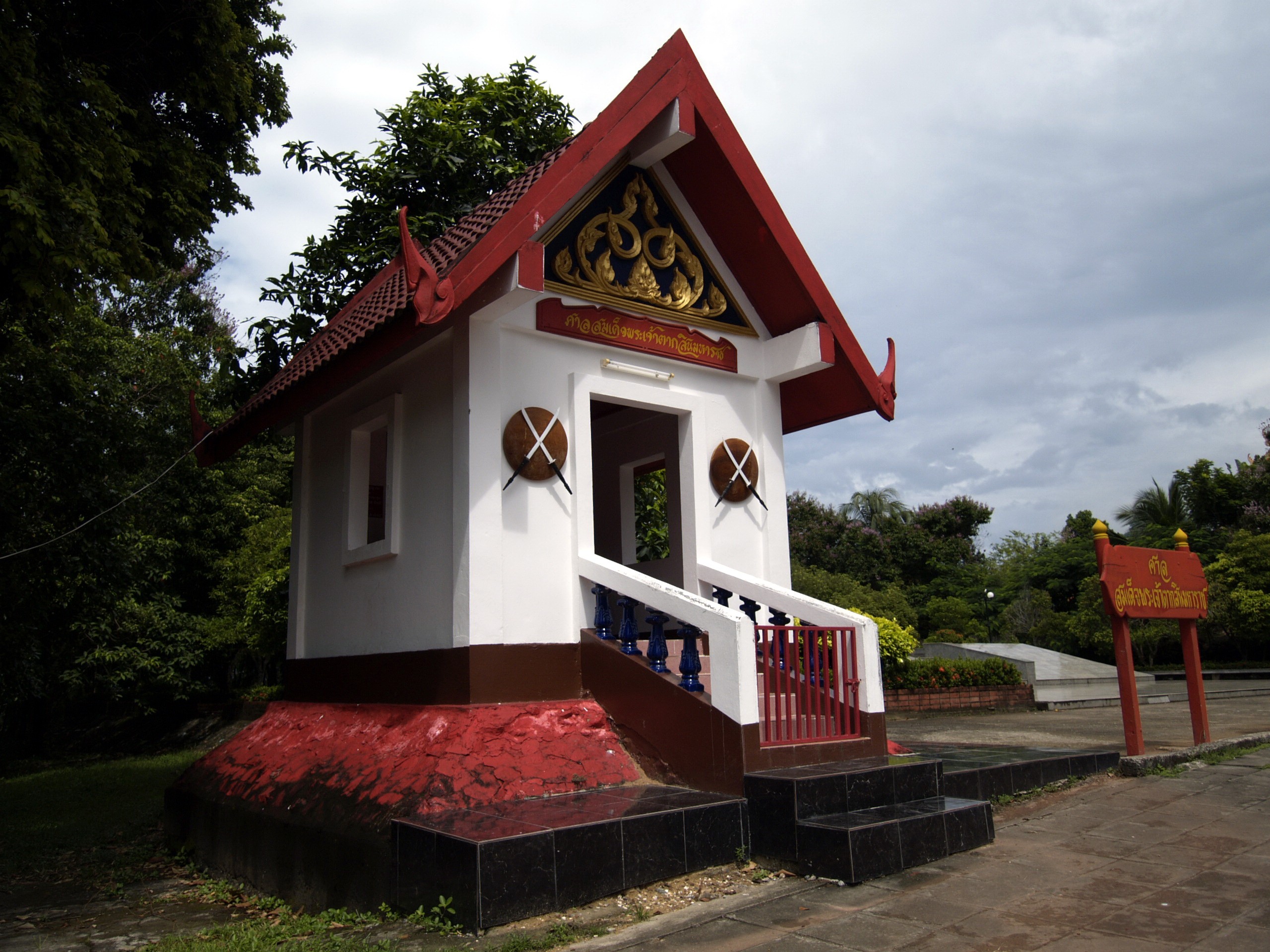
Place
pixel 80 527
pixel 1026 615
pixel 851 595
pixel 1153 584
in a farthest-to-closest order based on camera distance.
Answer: pixel 1026 615 → pixel 851 595 → pixel 80 527 → pixel 1153 584

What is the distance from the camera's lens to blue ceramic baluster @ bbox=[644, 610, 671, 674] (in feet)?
21.5

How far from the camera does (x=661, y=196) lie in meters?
8.06

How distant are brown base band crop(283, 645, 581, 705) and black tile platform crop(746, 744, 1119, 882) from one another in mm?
1678

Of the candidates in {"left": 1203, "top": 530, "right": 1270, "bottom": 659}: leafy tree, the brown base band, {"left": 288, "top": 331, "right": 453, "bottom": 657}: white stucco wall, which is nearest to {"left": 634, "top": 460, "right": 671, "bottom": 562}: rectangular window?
{"left": 288, "top": 331, "right": 453, "bottom": 657}: white stucco wall

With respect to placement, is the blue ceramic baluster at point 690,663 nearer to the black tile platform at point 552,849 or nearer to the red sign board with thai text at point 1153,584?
the black tile platform at point 552,849

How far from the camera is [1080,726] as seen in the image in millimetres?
13359

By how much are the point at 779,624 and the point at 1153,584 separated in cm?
415

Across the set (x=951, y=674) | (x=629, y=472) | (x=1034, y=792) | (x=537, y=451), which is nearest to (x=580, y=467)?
(x=537, y=451)

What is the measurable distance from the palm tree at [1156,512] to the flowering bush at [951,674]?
905 inches

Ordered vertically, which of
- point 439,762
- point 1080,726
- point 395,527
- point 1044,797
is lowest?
point 1044,797

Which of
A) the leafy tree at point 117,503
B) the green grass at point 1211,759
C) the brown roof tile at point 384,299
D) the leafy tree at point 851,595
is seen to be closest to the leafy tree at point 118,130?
the leafy tree at point 117,503

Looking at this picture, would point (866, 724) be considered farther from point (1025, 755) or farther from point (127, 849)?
point (127, 849)

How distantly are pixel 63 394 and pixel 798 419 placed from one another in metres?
7.95

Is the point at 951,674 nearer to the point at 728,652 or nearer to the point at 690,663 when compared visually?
the point at 690,663
